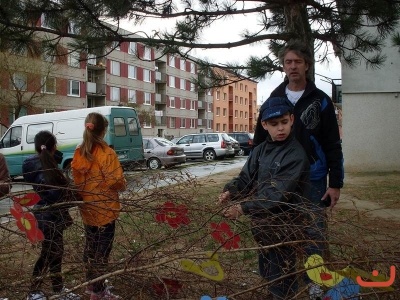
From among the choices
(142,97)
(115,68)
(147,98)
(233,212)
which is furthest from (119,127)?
(147,98)

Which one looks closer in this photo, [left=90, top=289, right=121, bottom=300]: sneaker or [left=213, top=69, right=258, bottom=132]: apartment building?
[left=90, top=289, right=121, bottom=300]: sneaker

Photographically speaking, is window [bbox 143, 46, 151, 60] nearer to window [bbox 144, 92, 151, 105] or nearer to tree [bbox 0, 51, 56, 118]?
tree [bbox 0, 51, 56, 118]

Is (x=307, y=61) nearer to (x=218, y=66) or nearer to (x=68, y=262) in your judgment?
(x=68, y=262)

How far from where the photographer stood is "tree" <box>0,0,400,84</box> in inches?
221

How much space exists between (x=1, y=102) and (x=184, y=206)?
90.6 feet

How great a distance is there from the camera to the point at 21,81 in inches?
1104

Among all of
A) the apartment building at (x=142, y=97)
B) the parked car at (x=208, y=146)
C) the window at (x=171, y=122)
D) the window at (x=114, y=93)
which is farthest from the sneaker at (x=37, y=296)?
the window at (x=171, y=122)

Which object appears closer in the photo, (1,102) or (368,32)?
(368,32)

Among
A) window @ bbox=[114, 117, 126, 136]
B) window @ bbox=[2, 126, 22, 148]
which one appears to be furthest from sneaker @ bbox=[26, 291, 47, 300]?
window @ bbox=[2, 126, 22, 148]

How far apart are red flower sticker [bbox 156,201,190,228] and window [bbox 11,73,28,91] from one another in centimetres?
2647

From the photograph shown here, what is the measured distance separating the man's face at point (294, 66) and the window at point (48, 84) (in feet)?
88.9

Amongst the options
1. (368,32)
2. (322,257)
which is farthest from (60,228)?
(368,32)

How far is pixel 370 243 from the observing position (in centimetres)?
214

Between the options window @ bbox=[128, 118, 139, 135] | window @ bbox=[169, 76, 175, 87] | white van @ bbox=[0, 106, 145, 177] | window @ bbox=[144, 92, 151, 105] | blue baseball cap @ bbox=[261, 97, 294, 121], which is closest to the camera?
blue baseball cap @ bbox=[261, 97, 294, 121]
